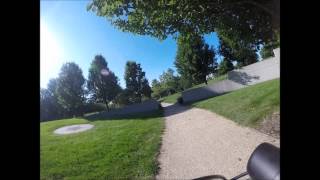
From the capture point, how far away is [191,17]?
6.62 meters

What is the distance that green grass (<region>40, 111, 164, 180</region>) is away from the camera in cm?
698

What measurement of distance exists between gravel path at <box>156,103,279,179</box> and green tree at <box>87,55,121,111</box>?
269 centimetres

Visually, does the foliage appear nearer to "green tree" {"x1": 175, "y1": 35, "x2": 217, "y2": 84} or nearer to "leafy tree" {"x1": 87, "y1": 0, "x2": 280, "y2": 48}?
"leafy tree" {"x1": 87, "y1": 0, "x2": 280, "y2": 48}

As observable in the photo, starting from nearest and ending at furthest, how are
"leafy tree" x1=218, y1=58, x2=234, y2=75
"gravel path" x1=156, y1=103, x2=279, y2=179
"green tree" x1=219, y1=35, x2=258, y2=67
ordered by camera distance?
"leafy tree" x1=218, y1=58, x2=234, y2=75
"green tree" x1=219, y1=35, x2=258, y2=67
"gravel path" x1=156, y1=103, x2=279, y2=179

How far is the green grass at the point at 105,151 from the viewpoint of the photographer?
22.9 feet

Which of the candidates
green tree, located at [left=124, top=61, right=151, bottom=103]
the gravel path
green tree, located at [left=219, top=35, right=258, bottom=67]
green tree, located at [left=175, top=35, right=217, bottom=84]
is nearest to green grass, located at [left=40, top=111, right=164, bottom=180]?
the gravel path

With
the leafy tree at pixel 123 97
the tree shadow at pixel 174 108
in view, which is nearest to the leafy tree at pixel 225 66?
the leafy tree at pixel 123 97

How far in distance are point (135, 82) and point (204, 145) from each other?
5.01 m

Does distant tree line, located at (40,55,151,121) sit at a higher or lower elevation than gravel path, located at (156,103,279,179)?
higher

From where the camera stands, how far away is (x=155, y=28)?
702cm

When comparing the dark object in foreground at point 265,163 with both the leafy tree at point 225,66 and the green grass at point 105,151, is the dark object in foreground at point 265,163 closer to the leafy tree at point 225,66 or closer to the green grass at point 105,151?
the leafy tree at point 225,66
